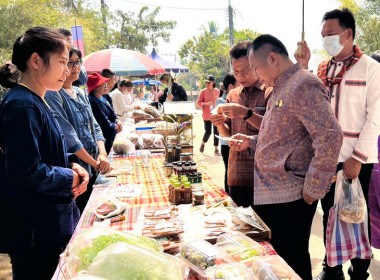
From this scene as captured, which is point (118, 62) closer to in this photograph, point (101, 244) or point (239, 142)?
point (239, 142)

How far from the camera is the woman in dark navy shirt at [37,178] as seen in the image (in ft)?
4.47

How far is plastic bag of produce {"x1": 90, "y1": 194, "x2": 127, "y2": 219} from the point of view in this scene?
5.90ft

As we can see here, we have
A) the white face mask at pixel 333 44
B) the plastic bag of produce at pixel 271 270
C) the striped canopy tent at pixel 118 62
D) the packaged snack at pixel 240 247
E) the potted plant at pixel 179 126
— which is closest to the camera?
the plastic bag of produce at pixel 271 270

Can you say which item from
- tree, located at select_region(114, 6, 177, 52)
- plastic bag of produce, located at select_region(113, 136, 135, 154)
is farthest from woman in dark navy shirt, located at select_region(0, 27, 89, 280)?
tree, located at select_region(114, 6, 177, 52)

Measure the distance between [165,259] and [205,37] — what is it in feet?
108

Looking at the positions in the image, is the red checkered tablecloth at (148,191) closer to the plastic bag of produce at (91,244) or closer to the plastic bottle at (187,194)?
the plastic bottle at (187,194)

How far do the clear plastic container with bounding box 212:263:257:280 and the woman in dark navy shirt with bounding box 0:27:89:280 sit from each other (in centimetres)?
82

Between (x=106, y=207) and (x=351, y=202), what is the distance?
1.69 meters

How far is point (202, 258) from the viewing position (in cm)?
116

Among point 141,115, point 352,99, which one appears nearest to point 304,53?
point 352,99

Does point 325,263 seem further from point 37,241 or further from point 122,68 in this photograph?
point 122,68

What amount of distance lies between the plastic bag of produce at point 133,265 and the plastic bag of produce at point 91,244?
0.45 ft

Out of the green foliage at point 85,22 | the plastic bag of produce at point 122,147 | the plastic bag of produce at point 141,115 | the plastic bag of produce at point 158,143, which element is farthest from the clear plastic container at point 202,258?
the green foliage at point 85,22

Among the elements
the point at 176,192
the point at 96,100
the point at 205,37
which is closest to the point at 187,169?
the point at 176,192
